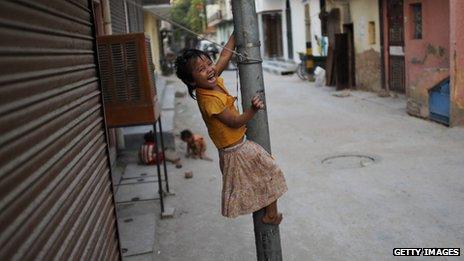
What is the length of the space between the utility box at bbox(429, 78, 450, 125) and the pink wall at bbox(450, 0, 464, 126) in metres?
0.17

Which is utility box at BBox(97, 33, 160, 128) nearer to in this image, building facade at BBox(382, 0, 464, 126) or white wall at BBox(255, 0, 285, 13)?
building facade at BBox(382, 0, 464, 126)

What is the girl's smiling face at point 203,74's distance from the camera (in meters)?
2.75

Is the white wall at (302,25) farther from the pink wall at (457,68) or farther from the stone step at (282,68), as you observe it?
the pink wall at (457,68)

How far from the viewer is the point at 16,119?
1.90m

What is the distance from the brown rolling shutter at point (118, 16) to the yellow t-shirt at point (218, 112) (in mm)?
6568

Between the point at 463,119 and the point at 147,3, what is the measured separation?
1257 centimetres

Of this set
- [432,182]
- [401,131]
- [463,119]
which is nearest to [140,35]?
[432,182]

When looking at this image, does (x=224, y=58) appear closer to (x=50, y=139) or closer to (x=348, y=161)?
(x=50, y=139)

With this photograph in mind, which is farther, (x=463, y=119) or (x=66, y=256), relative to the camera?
(x=463, y=119)

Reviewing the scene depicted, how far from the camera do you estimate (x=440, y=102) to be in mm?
9008

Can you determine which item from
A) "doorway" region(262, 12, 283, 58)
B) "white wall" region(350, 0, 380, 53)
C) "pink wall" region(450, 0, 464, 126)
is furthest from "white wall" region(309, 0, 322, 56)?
"pink wall" region(450, 0, 464, 126)

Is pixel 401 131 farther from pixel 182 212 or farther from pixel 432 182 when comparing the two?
pixel 182 212

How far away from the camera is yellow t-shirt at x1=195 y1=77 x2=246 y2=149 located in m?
2.72
